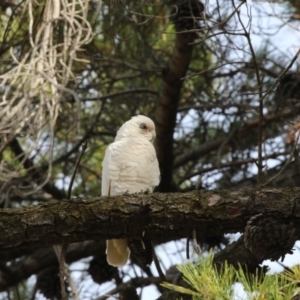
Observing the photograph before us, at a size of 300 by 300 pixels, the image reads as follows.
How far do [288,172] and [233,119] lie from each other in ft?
1.60

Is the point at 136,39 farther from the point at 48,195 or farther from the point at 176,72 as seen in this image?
the point at 48,195

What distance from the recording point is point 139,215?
2.75m

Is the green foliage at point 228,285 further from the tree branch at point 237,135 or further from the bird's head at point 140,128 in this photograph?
the tree branch at point 237,135

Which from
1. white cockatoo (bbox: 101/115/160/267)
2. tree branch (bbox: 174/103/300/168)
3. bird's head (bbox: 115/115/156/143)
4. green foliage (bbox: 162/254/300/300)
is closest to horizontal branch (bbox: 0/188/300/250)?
green foliage (bbox: 162/254/300/300)

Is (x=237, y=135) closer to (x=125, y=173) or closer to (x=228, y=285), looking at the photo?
(x=125, y=173)

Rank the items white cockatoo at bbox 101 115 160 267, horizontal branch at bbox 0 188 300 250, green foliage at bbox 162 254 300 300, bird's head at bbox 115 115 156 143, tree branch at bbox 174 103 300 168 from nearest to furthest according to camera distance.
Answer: green foliage at bbox 162 254 300 300
horizontal branch at bbox 0 188 300 250
white cockatoo at bbox 101 115 160 267
bird's head at bbox 115 115 156 143
tree branch at bbox 174 103 300 168

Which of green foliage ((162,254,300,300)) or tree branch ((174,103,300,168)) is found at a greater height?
tree branch ((174,103,300,168))

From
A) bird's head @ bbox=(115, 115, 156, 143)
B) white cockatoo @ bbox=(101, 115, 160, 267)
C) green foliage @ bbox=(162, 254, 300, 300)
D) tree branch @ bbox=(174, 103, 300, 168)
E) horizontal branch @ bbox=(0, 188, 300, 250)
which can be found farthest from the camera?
tree branch @ bbox=(174, 103, 300, 168)

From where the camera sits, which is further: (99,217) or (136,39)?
(136,39)

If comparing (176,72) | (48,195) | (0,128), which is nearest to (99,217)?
(0,128)

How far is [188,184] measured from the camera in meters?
4.82

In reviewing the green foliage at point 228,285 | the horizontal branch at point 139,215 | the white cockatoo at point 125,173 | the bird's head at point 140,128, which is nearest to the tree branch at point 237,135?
the bird's head at point 140,128

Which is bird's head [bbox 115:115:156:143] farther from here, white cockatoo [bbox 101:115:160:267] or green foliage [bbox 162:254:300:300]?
green foliage [bbox 162:254:300:300]

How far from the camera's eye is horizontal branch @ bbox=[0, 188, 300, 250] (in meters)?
2.72
